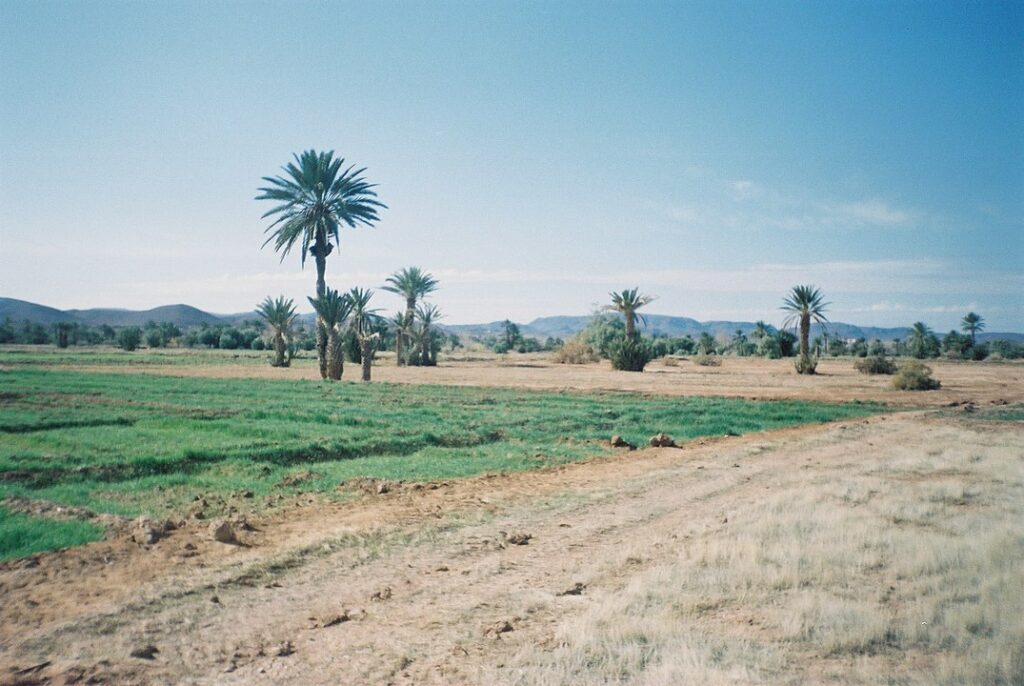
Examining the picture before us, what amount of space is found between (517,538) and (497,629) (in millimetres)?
2546

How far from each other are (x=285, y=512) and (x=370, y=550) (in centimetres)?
230

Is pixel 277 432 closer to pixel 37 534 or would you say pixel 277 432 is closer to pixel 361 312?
pixel 37 534

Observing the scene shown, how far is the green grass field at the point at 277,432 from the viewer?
33.1 feet

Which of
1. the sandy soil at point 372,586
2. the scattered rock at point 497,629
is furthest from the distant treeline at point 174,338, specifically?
the scattered rock at point 497,629

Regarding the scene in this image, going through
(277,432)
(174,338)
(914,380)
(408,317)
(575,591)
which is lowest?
(575,591)

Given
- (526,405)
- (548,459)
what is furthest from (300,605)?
(526,405)

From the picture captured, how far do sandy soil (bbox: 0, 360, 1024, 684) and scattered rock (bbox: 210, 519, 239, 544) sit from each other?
238 millimetres

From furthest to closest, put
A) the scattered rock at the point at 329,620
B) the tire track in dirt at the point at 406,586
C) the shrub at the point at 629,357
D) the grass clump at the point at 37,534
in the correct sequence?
the shrub at the point at 629,357, the grass clump at the point at 37,534, the scattered rock at the point at 329,620, the tire track in dirt at the point at 406,586

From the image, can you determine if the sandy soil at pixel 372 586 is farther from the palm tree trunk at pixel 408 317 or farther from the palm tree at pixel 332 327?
the palm tree trunk at pixel 408 317

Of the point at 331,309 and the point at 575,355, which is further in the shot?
the point at 575,355

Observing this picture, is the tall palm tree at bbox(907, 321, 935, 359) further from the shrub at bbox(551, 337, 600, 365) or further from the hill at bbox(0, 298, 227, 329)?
the hill at bbox(0, 298, 227, 329)

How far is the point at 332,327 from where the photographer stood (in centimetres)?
3816

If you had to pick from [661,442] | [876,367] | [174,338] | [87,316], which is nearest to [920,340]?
[876,367]

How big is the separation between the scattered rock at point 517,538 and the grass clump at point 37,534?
15.7 feet
